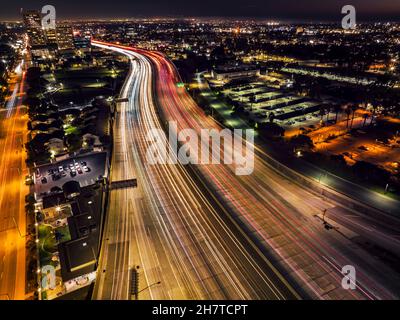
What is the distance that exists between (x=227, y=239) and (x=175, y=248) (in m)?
5.55

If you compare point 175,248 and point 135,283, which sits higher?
point 175,248

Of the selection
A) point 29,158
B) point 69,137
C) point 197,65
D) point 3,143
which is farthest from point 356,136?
point 197,65

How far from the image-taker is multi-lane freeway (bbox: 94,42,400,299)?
2366 centimetres

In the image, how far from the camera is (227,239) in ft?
93.4

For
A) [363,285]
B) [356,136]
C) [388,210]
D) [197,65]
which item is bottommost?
[363,285]

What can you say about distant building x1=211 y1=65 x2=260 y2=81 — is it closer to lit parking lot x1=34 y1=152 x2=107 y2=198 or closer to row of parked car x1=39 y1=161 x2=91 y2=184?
lit parking lot x1=34 y1=152 x2=107 y2=198

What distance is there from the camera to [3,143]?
2279 inches

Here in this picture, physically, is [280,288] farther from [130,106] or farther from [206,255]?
[130,106]

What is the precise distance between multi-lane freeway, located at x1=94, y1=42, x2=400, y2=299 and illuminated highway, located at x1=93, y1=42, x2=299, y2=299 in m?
0.09

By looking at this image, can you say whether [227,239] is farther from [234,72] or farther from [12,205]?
[234,72]

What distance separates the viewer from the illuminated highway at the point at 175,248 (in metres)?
23.5

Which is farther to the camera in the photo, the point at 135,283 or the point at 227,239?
the point at 227,239

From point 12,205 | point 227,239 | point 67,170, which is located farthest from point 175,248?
point 12,205
